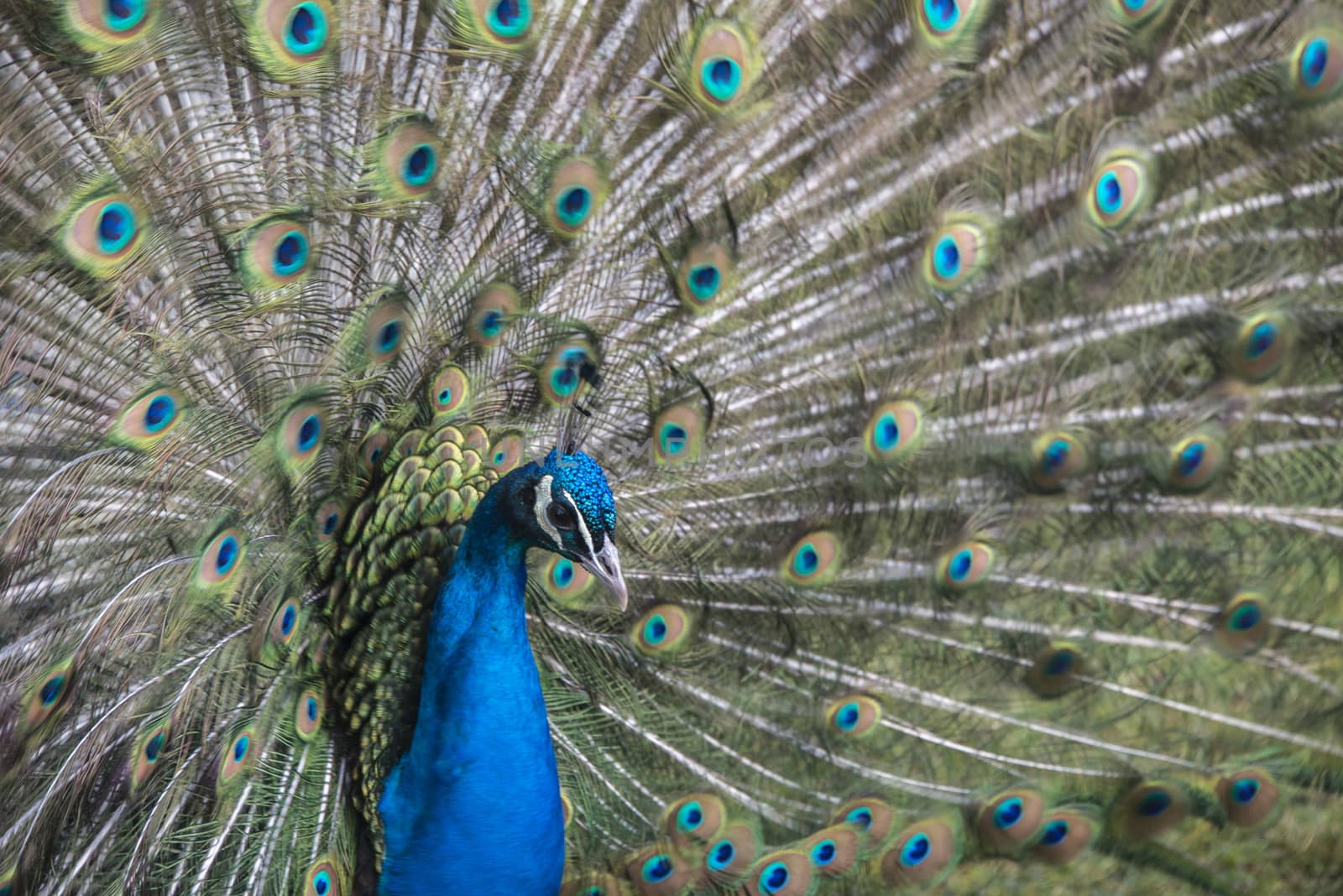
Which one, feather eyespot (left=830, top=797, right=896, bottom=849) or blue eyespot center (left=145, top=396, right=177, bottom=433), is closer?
blue eyespot center (left=145, top=396, right=177, bottom=433)

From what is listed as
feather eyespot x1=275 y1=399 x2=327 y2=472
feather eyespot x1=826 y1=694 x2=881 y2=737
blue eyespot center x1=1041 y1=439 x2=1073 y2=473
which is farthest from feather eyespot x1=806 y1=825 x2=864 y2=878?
feather eyespot x1=275 y1=399 x2=327 y2=472

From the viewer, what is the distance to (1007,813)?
198cm

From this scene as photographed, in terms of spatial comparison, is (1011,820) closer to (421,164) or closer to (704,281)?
(704,281)

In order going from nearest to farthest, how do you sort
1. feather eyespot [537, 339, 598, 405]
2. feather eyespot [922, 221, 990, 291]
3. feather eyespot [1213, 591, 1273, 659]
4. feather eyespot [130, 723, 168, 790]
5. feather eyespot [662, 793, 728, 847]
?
feather eyespot [130, 723, 168, 790] → feather eyespot [537, 339, 598, 405] → feather eyespot [922, 221, 990, 291] → feather eyespot [662, 793, 728, 847] → feather eyespot [1213, 591, 1273, 659]

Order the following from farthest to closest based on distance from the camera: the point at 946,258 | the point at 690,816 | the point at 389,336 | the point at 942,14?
the point at 690,816
the point at 946,258
the point at 942,14
the point at 389,336

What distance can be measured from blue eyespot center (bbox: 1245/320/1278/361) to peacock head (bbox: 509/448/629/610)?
1.07 metres

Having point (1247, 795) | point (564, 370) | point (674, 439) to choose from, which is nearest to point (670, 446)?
point (674, 439)

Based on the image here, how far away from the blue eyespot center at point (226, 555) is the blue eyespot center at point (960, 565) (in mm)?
1008

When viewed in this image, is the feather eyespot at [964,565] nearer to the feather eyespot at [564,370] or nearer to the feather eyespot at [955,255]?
the feather eyespot at [955,255]

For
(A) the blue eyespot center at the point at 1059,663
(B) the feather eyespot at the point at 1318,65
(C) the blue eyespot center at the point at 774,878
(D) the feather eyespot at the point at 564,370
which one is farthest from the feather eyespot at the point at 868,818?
(B) the feather eyespot at the point at 1318,65

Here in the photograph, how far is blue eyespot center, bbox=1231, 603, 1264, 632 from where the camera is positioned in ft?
6.57

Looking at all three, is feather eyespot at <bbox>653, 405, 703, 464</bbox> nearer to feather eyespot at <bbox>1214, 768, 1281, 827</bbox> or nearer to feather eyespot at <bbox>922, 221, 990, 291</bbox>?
feather eyespot at <bbox>922, 221, 990, 291</bbox>

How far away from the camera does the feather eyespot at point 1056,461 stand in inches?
74.0

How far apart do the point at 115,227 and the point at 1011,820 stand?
1.51 m
